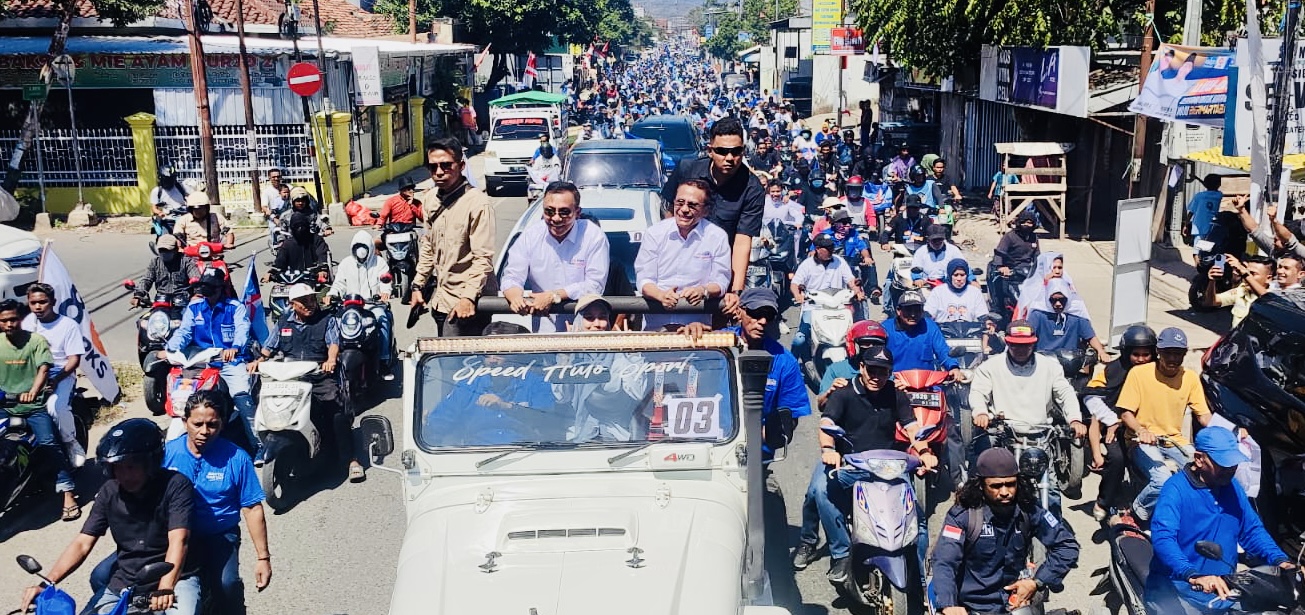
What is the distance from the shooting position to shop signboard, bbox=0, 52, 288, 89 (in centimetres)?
2530

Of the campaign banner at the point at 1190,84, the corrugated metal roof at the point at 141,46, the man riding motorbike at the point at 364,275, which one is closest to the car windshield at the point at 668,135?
the corrugated metal roof at the point at 141,46

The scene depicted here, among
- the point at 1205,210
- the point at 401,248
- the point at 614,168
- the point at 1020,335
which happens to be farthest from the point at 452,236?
the point at 1205,210

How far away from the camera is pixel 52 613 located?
16.4 ft

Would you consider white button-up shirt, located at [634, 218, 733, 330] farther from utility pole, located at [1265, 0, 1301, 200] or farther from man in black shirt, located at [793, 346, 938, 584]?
utility pole, located at [1265, 0, 1301, 200]

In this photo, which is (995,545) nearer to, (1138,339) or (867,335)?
(867,335)

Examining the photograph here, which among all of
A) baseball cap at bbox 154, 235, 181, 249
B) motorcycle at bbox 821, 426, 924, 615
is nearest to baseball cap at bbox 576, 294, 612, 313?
motorcycle at bbox 821, 426, 924, 615

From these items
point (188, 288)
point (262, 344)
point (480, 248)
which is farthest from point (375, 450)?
point (188, 288)

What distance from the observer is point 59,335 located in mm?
9328

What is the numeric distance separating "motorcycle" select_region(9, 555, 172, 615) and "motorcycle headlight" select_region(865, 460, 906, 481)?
137 inches

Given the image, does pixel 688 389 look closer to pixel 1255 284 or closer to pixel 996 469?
pixel 996 469

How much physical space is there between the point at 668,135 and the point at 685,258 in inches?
749

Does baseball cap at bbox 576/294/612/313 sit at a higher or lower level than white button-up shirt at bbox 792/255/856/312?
higher

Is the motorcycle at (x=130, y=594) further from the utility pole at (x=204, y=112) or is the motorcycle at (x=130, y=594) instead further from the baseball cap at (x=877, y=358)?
the utility pole at (x=204, y=112)

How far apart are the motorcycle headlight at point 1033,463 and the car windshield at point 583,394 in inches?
106
